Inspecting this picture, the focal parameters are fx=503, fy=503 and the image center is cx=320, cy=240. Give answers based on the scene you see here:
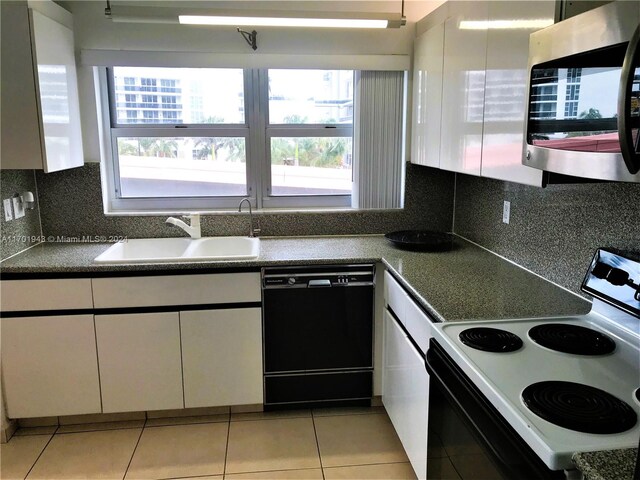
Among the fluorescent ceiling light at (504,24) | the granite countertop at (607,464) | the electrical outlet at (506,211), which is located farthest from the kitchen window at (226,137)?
the granite countertop at (607,464)

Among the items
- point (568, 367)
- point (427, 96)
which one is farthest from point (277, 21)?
point (568, 367)

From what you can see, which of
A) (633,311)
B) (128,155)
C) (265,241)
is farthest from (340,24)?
(633,311)

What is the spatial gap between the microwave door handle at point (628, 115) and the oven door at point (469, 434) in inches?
24.9

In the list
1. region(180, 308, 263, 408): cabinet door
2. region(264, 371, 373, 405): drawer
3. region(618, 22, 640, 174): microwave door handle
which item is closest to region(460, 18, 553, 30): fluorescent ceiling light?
region(618, 22, 640, 174): microwave door handle

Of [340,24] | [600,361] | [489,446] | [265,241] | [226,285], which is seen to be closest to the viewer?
[489,446]

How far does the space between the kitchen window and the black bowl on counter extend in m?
0.46

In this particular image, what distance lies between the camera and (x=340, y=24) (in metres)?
2.44

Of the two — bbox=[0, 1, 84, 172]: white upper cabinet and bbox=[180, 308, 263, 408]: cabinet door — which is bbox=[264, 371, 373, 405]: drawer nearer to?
bbox=[180, 308, 263, 408]: cabinet door

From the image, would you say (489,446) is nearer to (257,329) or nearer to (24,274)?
(257,329)

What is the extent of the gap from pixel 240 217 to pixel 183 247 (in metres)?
0.38

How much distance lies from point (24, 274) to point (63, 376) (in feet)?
1.84

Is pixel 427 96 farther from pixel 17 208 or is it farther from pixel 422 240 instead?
pixel 17 208

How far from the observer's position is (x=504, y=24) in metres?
1.87

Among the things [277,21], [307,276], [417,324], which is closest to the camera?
[417,324]
